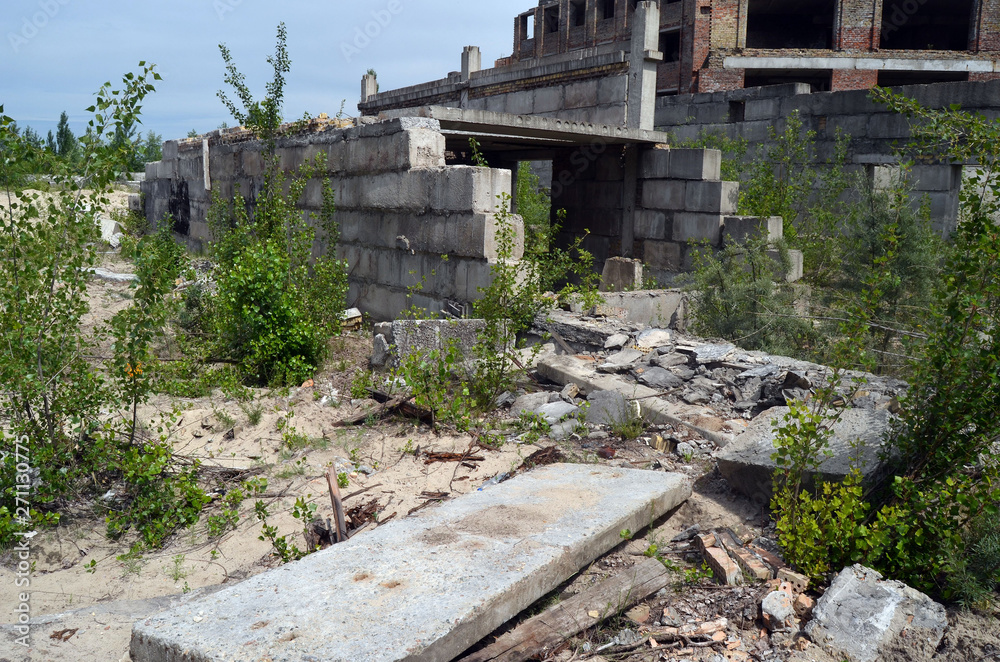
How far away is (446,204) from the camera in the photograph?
20.8 feet

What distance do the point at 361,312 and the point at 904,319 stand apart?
5.34 meters

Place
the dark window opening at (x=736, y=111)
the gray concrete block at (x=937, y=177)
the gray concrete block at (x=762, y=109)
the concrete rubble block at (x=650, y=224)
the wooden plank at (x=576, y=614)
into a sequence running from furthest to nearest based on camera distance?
the dark window opening at (x=736, y=111) → the gray concrete block at (x=762, y=109) → the gray concrete block at (x=937, y=177) → the concrete rubble block at (x=650, y=224) → the wooden plank at (x=576, y=614)

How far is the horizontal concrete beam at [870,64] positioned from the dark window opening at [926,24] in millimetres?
2217

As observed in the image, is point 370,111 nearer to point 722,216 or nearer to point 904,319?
point 722,216

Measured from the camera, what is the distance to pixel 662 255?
8.78 metres

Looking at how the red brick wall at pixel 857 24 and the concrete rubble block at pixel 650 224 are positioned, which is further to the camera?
the red brick wall at pixel 857 24

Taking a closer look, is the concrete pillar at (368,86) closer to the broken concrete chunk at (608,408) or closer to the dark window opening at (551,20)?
the dark window opening at (551,20)

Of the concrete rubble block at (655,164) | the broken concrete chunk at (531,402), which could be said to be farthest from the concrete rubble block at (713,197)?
the broken concrete chunk at (531,402)

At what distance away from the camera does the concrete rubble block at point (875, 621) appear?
8.32 feet

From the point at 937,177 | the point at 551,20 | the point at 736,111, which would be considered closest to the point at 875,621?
→ the point at 937,177

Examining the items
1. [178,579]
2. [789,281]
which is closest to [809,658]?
[178,579]

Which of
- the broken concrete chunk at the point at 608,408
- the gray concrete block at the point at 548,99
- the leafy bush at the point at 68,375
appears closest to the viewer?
the leafy bush at the point at 68,375

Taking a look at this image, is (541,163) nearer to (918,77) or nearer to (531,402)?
(531,402)

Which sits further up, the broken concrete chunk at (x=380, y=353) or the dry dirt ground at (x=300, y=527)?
the broken concrete chunk at (x=380, y=353)
